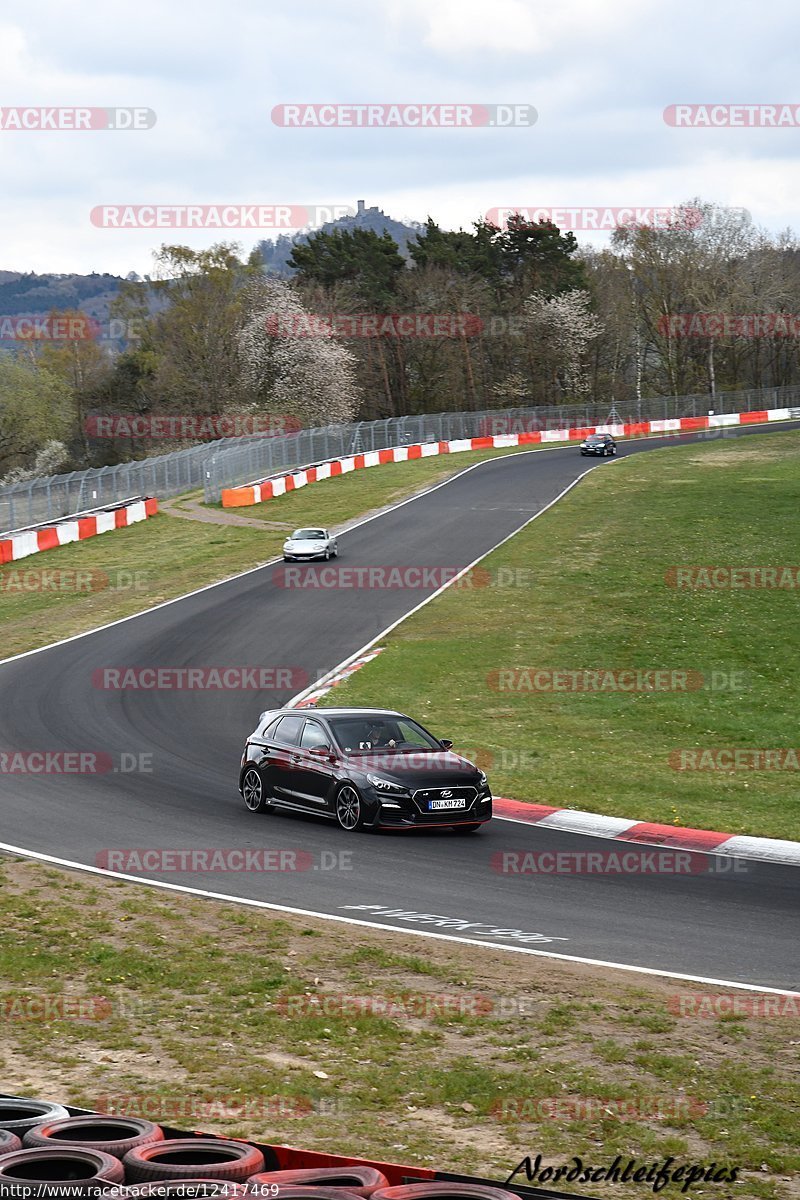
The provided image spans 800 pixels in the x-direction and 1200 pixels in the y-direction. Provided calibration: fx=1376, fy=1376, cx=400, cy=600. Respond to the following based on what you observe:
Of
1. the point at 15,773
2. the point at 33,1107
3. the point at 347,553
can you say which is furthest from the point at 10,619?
the point at 33,1107

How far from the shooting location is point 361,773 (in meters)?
17.2

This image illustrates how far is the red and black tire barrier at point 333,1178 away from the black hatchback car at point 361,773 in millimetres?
10032

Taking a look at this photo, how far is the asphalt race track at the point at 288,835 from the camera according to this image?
12680 mm

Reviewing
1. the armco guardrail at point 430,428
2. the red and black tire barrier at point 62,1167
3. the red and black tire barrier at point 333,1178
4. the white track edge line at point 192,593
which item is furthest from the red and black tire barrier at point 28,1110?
the armco guardrail at point 430,428

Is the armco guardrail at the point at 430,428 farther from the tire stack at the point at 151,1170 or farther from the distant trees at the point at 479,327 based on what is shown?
the tire stack at the point at 151,1170

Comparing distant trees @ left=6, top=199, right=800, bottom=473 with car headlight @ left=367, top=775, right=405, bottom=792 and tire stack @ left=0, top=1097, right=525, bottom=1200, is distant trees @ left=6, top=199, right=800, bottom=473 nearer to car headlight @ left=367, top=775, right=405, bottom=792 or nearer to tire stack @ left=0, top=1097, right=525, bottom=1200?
car headlight @ left=367, top=775, right=405, bottom=792

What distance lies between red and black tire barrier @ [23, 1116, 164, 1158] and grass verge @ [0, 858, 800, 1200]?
76 centimetres

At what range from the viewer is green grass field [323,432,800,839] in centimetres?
1959

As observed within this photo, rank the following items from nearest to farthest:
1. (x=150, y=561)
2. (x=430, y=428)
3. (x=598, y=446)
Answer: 1. (x=150, y=561)
2. (x=598, y=446)
3. (x=430, y=428)

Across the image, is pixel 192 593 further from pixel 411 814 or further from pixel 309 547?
pixel 411 814

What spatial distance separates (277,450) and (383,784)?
50025 mm

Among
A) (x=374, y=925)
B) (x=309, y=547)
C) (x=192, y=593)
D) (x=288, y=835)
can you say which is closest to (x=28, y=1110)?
(x=374, y=925)

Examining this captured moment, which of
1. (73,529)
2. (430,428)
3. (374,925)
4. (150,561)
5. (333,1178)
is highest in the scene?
(430,428)

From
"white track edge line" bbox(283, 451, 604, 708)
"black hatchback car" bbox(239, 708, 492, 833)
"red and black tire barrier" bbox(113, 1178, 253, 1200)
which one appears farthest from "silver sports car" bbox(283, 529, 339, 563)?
"red and black tire barrier" bbox(113, 1178, 253, 1200)
